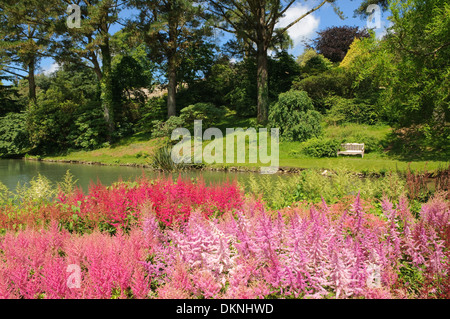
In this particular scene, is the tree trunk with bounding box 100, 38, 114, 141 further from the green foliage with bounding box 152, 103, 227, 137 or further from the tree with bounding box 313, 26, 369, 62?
the tree with bounding box 313, 26, 369, 62

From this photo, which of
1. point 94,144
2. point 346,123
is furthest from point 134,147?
point 346,123

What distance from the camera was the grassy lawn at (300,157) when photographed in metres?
14.6

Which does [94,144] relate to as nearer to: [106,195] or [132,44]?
[132,44]

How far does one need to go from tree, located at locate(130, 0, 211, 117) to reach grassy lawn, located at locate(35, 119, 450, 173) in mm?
5125

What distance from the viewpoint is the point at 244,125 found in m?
27.7

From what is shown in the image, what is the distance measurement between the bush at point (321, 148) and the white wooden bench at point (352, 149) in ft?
1.46

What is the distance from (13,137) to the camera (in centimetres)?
3111

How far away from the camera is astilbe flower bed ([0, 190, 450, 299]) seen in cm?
229

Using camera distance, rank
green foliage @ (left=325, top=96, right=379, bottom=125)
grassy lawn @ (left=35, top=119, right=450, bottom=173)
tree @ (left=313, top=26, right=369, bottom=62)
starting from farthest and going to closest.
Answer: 1. tree @ (left=313, top=26, right=369, bottom=62)
2. green foliage @ (left=325, top=96, right=379, bottom=125)
3. grassy lawn @ (left=35, top=119, right=450, bottom=173)

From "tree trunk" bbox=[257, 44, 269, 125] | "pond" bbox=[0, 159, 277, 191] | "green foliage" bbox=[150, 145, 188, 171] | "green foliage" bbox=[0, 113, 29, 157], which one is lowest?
"pond" bbox=[0, 159, 277, 191]

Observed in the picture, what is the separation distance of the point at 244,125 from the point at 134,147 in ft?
33.0

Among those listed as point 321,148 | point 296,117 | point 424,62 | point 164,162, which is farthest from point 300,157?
point 424,62

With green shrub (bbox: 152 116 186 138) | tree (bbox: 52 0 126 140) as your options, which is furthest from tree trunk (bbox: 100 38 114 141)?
green shrub (bbox: 152 116 186 138)

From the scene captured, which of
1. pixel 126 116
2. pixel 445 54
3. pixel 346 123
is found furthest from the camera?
pixel 126 116
